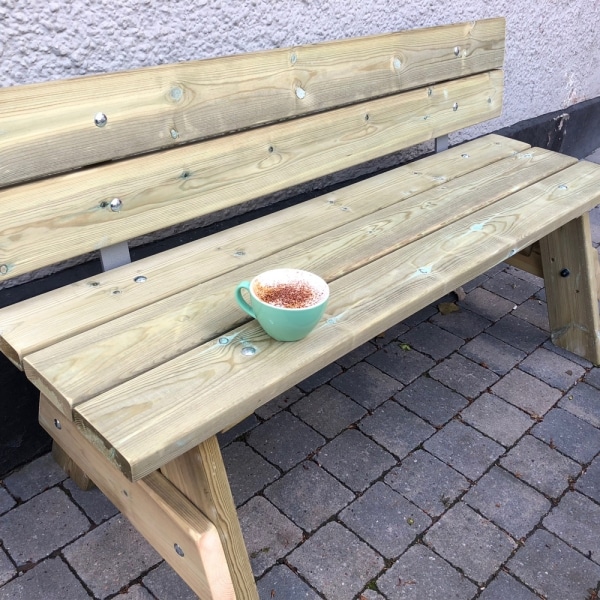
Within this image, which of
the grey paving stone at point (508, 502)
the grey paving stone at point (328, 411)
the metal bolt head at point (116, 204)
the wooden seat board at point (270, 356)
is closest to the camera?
the wooden seat board at point (270, 356)

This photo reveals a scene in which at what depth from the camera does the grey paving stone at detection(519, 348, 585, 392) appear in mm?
2314

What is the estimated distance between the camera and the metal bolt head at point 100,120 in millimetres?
1478

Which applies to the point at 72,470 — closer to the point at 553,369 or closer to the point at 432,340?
the point at 432,340

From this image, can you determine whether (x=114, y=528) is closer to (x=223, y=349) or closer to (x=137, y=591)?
(x=137, y=591)

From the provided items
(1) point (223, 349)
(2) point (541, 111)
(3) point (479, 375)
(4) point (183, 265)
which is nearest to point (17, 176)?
(4) point (183, 265)

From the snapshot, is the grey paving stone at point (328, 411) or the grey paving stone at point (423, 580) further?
the grey paving stone at point (328, 411)

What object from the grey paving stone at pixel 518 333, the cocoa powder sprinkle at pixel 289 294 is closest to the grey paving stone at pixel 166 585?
the cocoa powder sprinkle at pixel 289 294

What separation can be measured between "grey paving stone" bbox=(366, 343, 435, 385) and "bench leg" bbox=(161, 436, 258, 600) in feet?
3.59

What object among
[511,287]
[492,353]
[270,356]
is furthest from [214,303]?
[511,287]

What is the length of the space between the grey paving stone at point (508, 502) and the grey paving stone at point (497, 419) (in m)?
0.16

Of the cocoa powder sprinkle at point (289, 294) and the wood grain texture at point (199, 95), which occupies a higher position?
the wood grain texture at point (199, 95)

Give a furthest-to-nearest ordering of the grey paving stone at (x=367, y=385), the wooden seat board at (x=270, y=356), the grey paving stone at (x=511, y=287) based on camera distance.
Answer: the grey paving stone at (x=511, y=287) < the grey paving stone at (x=367, y=385) < the wooden seat board at (x=270, y=356)

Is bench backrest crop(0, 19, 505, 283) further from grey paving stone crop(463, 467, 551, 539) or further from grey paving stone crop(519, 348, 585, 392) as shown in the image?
grey paving stone crop(463, 467, 551, 539)

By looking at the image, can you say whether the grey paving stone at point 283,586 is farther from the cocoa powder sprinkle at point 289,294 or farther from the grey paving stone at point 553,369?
the grey paving stone at point 553,369
